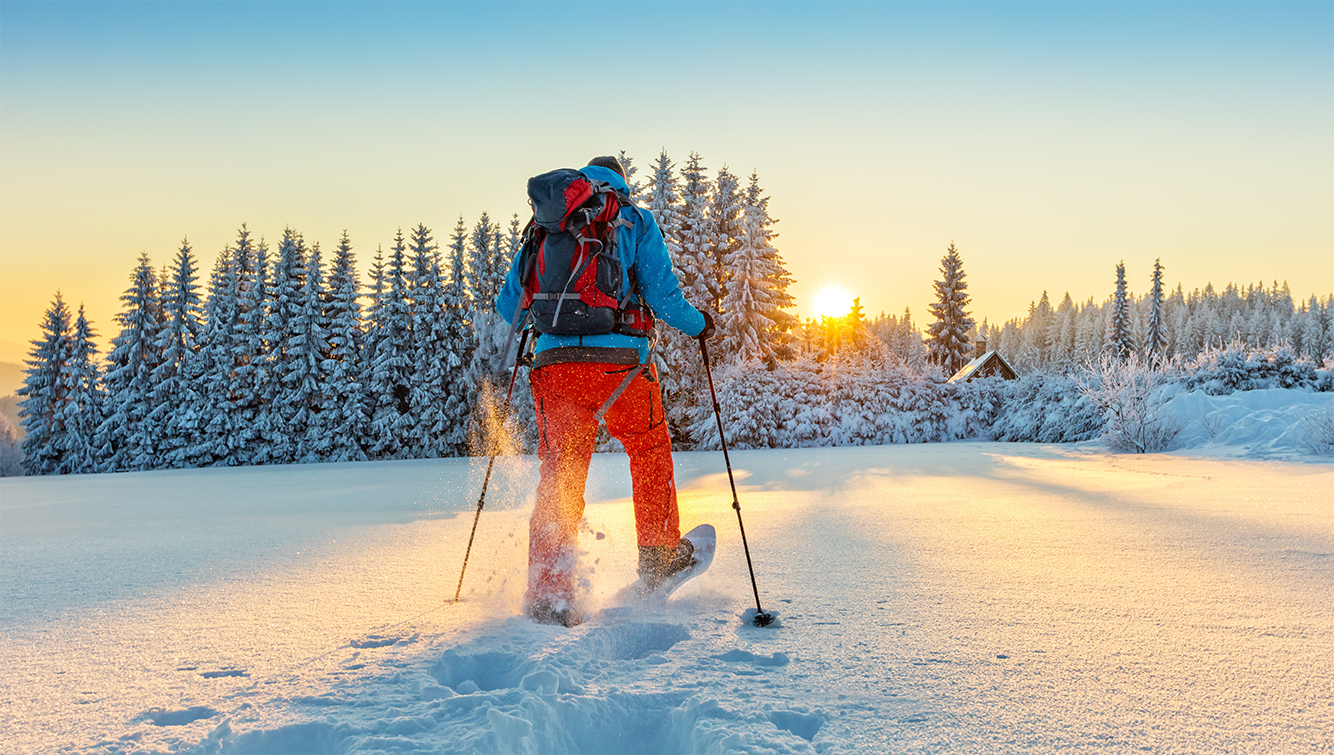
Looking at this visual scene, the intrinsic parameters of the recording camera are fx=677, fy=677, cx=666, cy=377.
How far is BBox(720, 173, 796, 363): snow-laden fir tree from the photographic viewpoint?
23891 millimetres

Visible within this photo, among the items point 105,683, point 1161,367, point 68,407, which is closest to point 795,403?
point 1161,367

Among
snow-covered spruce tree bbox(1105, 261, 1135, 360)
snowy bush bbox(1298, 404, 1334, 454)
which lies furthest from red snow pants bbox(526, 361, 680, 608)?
snow-covered spruce tree bbox(1105, 261, 1135, 360)

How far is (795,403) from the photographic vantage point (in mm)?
17547

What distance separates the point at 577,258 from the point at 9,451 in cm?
5292

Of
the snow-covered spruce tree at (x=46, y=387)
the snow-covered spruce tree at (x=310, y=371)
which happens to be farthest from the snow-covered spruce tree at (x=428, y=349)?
the snow-covered spruce tree at (x=46, y=387)

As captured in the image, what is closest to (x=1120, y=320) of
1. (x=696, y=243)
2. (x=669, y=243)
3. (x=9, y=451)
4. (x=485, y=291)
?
(x=696, y=243)

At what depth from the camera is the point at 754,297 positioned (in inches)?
960

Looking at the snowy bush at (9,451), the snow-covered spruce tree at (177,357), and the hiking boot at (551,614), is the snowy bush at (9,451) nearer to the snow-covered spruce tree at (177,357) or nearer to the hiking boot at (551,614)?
the snow-covered spruce tree at (177,357)

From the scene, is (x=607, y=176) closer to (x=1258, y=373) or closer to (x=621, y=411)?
(x=621, y=411)

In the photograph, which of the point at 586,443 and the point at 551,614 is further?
the point at 586,443

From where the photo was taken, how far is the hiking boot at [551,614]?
7.72ft

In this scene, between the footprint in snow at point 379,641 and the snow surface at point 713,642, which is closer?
the snow surface at point 713,642

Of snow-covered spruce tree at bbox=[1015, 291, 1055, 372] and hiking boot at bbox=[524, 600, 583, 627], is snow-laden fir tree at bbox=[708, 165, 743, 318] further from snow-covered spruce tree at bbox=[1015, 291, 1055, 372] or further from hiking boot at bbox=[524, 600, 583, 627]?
snow-covered spruce tree at bbox=[1015, 291, 1055, 372]

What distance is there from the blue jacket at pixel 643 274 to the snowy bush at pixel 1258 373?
51.1 ft
